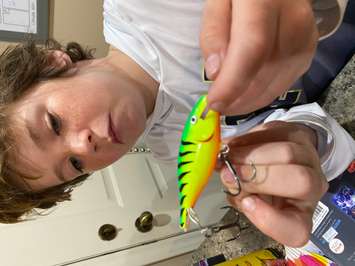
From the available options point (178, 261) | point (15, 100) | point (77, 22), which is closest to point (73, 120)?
point (15, 100)

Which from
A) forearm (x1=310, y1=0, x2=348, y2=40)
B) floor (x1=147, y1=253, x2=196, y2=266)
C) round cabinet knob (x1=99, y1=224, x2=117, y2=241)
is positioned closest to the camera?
forearm (x1=310, y1=0, x2=348, y2=40)

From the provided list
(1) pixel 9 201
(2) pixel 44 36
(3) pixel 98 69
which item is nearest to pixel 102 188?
(1) pixel 9 201

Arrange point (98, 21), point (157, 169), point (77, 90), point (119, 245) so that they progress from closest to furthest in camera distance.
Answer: point (77, 90)
point (119, 245)
point (157, 169)
point (98, 21)

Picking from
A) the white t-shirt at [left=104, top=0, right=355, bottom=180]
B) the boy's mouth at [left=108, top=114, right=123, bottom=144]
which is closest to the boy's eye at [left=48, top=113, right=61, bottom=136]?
the boy's mouth at [left=108, top=114, right=123, bottom=144]

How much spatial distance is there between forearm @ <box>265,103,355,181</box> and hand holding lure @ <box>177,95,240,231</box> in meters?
0.25

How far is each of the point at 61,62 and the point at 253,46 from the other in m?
0.59

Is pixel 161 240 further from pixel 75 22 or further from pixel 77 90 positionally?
pixel 75 22

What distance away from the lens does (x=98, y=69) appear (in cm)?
76

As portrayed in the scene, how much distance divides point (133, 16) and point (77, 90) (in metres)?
0.23

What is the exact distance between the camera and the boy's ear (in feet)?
2.52

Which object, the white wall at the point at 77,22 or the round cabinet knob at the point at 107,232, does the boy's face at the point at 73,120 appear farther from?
the white wall at the point at 77,22

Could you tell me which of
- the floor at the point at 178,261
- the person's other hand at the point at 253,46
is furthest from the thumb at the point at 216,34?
the floor at the point at 178,261

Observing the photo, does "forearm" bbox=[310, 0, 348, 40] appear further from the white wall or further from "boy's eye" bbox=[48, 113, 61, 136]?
the white wall

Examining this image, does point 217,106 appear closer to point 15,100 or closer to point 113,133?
point 113,133
